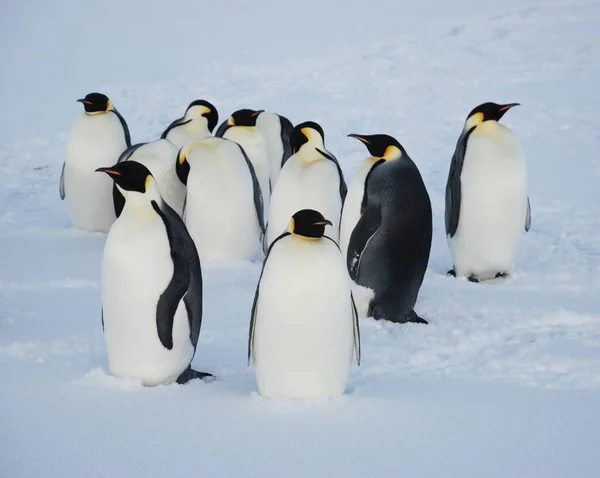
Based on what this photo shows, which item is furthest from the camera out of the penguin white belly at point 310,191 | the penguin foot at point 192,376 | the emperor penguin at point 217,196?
the emperor penguin at point 217,196

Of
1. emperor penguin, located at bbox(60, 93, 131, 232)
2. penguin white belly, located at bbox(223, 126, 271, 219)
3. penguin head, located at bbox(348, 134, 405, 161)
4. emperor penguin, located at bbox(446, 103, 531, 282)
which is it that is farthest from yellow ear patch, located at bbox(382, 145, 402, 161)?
emperor penguin, located at bbox(60, 93, 131, 232)

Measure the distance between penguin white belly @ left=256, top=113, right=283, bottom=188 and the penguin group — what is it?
12 mm

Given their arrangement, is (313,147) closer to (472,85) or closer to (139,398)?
→ (139,398)

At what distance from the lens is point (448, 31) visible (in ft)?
52.6

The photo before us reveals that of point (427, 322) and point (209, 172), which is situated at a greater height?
point (209, 172)

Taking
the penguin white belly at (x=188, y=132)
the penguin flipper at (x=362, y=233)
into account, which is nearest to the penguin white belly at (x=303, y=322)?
the penguin flipper at (x=362, y=233)

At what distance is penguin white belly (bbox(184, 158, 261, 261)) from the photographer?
630 cm

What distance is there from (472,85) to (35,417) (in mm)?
10437

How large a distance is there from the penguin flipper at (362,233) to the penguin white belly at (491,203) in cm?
119

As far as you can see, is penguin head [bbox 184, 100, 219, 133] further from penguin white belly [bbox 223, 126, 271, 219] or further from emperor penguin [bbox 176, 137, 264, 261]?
emperor penguin [bbox 176, 137, 264, 261]

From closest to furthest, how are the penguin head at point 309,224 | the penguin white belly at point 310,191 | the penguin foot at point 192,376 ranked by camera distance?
the penguin head at point 309,224
the penguin foot at point 192,376
the penguin white belly at point 310,191

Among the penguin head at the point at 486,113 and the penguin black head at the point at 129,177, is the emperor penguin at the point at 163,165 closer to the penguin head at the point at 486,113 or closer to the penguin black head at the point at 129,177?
the penguin head at the point at 486,113

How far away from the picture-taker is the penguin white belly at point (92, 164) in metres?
7.21

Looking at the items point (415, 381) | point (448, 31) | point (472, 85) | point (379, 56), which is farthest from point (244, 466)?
point (448, 31)
